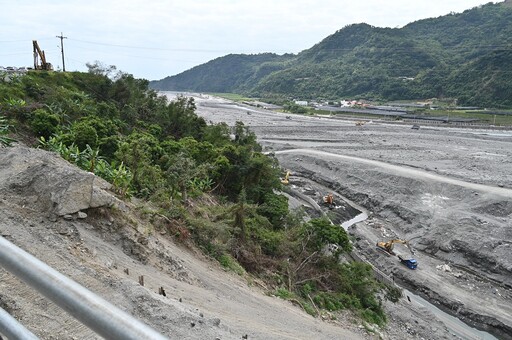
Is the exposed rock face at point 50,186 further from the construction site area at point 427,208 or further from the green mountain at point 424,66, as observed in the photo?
the green mountain at point 424,66

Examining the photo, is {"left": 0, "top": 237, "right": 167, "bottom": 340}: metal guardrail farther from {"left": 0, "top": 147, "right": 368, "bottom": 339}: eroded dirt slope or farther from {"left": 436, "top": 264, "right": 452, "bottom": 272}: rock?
{"left": 436, "top": 264, "right": 452, "bottom": 272}: rock

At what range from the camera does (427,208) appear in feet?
124

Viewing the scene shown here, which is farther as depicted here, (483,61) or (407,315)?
(483,61)

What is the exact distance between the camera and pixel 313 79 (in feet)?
562

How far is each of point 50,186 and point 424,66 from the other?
500ft

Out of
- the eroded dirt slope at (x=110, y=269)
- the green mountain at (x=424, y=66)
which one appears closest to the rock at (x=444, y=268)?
the eroded dirt slope at (x=110, y=269)

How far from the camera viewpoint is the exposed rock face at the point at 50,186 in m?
8.73

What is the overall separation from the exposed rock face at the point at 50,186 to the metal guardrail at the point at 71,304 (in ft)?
24.0

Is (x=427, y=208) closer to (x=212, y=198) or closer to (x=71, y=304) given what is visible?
(x=212, y=198)

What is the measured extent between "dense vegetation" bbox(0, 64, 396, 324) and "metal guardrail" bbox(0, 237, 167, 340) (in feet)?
36.5

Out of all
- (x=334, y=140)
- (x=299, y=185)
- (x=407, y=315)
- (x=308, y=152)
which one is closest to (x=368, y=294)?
(x=407, y=315)

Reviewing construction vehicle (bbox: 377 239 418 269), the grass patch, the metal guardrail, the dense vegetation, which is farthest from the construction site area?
the metal guardrail

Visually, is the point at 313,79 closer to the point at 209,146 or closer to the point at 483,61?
the point at 483,61

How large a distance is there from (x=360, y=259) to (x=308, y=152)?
1274 inches
